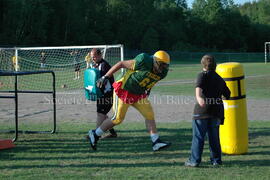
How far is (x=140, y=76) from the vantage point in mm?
7086

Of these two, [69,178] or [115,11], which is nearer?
[69,178]

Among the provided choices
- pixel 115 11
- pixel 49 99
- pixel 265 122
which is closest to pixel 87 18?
pixel 115 11

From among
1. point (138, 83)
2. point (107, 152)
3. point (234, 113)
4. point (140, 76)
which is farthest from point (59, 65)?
point (234, 113)

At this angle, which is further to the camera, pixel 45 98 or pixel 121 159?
pixel 45 98

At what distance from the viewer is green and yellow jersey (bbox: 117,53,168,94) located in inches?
275

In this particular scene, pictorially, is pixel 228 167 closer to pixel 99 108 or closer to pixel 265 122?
pixel 99 108

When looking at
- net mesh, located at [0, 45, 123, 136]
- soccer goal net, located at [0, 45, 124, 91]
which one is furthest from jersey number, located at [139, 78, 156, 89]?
soccer goal net, located at [0, 45, 124, 91]

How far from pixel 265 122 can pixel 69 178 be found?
20.3 ft

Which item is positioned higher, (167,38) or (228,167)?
(167,38)

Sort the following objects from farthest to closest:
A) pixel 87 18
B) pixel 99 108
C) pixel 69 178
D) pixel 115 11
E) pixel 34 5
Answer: pixel 115 11 → pixel 87 18 → pixel 34 5 → pixel 99 108 → pixel 69 178

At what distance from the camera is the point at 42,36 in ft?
220

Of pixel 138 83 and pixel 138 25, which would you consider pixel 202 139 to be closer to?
pixel 138 83

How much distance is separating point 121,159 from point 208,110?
1687 mm

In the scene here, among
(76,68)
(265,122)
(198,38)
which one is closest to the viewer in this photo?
(265,122)
